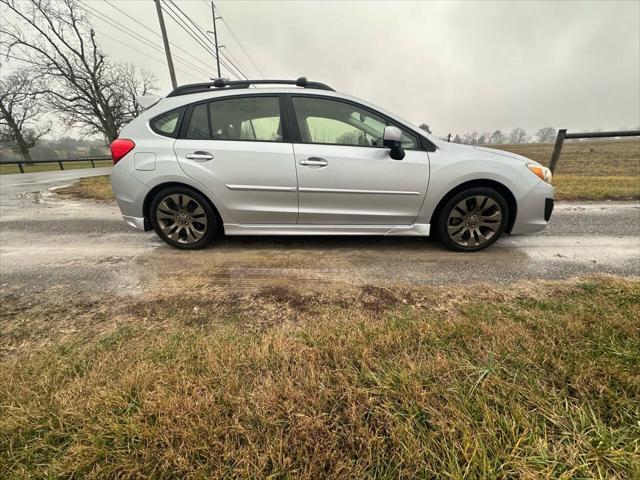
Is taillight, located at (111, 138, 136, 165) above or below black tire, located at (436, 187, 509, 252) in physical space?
above

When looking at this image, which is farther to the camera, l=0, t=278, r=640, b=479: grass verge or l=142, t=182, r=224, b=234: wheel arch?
l=142, t=182, r=224, b=234: wheel arch

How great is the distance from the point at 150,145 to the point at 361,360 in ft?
10.2

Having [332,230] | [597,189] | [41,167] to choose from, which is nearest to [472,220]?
[332,230]

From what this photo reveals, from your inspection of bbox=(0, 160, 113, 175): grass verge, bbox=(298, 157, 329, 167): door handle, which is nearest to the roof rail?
bbox=(298, 157, 329, 167): door handle

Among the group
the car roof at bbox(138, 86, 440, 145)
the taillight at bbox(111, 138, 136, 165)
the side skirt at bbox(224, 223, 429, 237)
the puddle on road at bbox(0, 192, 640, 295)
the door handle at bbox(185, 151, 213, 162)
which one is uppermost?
the car roof at bbox(138, 86, 440, 145)

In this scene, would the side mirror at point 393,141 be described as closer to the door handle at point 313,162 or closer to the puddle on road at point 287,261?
the door handle at point 313,162

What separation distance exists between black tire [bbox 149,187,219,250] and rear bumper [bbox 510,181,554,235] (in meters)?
3.45

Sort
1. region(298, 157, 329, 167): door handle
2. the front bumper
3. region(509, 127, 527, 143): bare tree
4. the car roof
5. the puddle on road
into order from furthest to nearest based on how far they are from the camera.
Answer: region(509, 127, 527, 143): bare tree, the front bumper, the car roof, region(298, 157, 329, 167): door handle, the puddle on road

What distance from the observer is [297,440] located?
1138 millimetres

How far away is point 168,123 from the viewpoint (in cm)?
308

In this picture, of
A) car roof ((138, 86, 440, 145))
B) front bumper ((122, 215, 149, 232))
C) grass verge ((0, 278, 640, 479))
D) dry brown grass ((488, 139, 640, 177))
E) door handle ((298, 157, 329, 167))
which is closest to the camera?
grass verge ((0, 278, 640, 479))

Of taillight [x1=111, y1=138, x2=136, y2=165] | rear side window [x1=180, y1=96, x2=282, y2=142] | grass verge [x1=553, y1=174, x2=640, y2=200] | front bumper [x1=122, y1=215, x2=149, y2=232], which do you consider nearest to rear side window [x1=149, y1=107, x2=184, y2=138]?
rear side window [x1=180, y1=96, x2=282, y2=142]

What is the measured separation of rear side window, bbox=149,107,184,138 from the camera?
307 cm

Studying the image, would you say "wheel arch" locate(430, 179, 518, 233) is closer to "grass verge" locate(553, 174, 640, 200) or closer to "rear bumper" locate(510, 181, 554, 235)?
"rear bumper" locate(510, 181, 554, 235)
